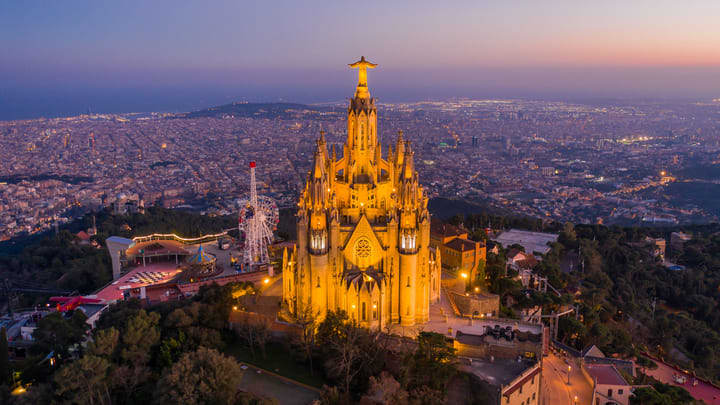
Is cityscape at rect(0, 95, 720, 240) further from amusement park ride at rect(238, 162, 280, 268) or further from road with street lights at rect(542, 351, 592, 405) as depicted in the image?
road with street lights at rect(542, 351, 592, 405)

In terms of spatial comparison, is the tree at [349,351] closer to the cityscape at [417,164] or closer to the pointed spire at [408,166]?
the pointed spire at [408,166]

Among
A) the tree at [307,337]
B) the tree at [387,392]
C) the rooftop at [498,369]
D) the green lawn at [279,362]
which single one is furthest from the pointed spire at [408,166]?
the green lawn at [279,362]

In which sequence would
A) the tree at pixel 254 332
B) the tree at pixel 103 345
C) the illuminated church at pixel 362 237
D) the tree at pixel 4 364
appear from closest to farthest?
the tree at pixel 103 345, the tree at pixel 4 364, the tree at pixel 254 332, the illuminated church at pixel 362 237

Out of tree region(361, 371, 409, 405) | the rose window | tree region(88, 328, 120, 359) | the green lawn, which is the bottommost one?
the green lawn

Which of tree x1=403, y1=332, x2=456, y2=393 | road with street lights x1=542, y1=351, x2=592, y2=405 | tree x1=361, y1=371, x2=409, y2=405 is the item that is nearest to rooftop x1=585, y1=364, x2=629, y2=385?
road with street lights x1=542, y1=351, x2=592, y2=405

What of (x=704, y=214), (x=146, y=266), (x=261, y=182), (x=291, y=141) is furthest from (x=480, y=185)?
(x=146, y=266)

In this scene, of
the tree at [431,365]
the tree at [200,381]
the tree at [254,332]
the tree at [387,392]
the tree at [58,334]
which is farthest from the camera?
the tree at [254,332]
